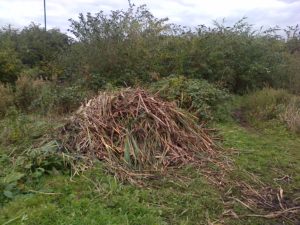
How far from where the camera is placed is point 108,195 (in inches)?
180

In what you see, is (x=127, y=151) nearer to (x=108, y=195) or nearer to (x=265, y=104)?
(x=108, y=195)

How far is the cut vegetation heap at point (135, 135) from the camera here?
575 cm

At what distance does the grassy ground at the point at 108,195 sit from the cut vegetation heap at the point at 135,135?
0.39 meters

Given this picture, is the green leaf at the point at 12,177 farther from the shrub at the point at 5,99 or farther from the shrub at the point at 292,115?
the shrub at the point at 292,115

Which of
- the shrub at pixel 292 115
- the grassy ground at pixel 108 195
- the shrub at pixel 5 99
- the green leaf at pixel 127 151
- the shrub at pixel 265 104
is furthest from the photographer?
the shrub at pixel 265 104

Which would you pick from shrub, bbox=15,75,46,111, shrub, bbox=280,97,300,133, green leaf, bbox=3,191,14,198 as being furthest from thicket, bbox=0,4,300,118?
green leaf, bbox=3,191,14,198

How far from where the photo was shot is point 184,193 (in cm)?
489

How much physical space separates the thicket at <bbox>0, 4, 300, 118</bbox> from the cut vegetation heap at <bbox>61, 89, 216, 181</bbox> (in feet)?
7.16

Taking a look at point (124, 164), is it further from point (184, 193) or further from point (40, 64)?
point (40, 64)

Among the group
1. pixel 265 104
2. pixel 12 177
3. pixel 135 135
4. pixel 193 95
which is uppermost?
pixel 193 95

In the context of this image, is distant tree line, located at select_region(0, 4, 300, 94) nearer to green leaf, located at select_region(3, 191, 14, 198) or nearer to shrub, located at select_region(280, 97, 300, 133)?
shrub, located at select_region(280, 97, 300, 133)

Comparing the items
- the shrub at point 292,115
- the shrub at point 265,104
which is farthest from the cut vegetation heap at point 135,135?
the shrub at point 265,104

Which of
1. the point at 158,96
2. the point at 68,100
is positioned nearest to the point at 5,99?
the point at 68,100

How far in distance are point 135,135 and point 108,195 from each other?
177 cm
